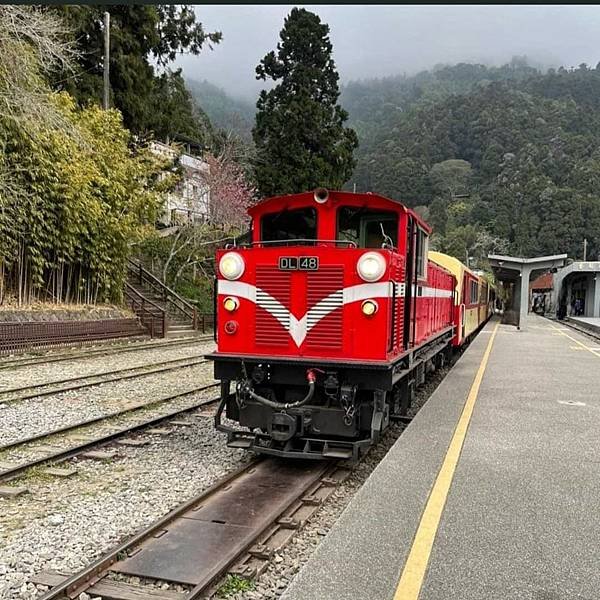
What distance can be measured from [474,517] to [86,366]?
1114 cm

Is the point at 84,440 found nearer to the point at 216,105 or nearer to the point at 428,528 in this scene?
the point at 428,528

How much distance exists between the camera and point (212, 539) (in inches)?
179

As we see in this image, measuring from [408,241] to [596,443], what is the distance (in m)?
3.14

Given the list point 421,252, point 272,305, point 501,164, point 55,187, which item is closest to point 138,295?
point 55,187

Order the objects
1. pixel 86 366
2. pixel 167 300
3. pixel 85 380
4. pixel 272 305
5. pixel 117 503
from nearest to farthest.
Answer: pixel 117 503 < pixel 272 305 < pixel 85 380 < pixel 86 366 < pixel 167 300

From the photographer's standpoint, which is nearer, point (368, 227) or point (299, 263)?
point (299, 263)

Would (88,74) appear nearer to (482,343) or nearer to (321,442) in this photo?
(482,343)

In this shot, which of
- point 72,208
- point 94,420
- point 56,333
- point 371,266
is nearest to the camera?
point 371,266

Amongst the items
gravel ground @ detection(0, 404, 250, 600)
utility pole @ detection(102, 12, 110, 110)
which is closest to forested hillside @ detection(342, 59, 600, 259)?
utility pole @ detection(102, 12, 110, 110)

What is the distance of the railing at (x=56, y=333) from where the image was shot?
48.2 ft

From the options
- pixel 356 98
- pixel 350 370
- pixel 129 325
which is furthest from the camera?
pixel 356 98

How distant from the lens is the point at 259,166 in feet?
106

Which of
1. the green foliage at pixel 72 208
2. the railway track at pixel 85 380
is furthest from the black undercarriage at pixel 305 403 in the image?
the green foliage at pixel 72 208

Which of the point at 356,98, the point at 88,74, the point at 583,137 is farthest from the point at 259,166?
the point at 356,98
